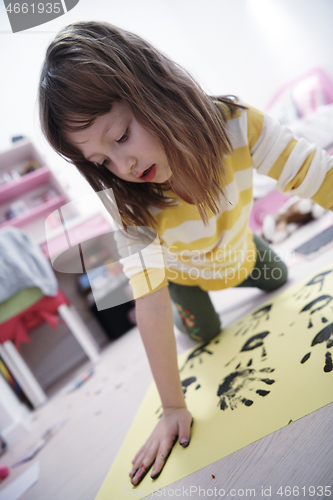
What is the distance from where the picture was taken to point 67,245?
1.85 feet

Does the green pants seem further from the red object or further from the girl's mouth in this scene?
the red object

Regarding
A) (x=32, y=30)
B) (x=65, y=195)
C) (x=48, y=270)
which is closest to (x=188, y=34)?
(x=65, y=195)

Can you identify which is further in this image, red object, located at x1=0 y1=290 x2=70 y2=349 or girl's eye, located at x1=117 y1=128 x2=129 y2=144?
red object, located at x1=0 y1=290 x2=70 y2=349

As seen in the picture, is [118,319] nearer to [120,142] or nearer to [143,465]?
[143,465]

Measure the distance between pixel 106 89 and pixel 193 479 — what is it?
502 millimetres

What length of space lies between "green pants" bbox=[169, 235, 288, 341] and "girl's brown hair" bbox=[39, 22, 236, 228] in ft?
1.15

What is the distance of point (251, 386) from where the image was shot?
0.46 m

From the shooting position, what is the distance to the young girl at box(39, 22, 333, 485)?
41 centimetres

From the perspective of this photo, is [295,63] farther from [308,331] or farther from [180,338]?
[308,331]

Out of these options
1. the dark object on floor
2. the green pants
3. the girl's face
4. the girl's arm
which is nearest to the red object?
the dark object on floor

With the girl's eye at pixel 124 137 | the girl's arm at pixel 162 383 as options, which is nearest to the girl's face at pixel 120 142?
the girl's eye at pixel 124 137

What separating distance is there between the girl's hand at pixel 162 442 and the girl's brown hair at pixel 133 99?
0.33 m

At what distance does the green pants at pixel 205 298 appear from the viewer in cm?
79

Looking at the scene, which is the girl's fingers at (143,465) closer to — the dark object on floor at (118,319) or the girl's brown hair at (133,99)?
the girl's brown hair at (133,99)
